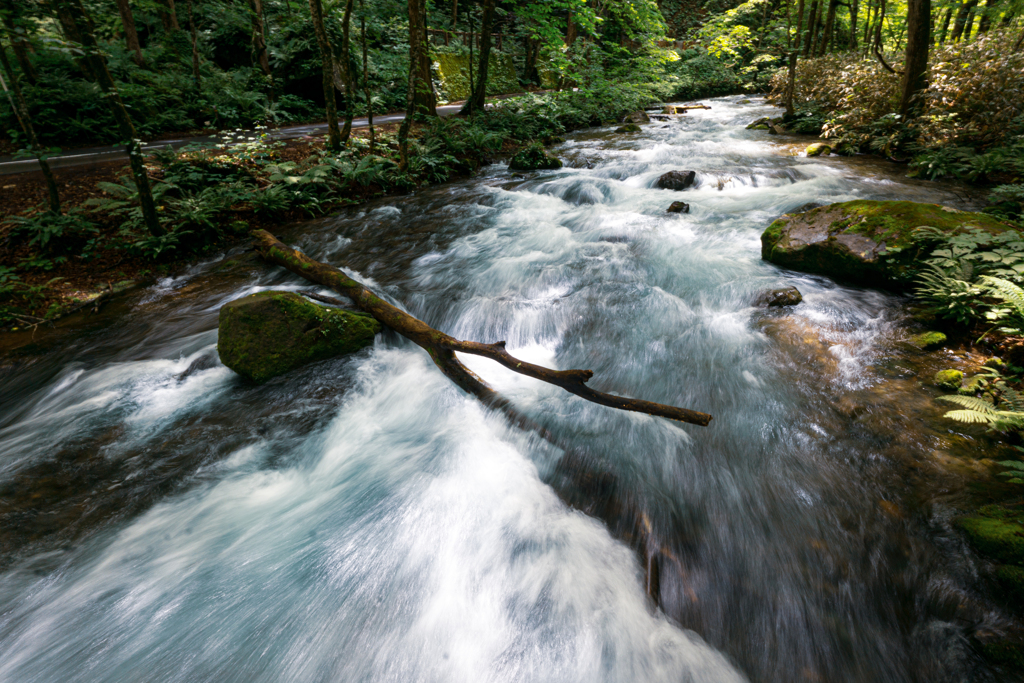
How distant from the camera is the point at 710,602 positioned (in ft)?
8.08

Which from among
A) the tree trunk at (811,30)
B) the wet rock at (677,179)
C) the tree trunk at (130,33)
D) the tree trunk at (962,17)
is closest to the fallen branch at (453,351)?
the wet rock at (677,179)

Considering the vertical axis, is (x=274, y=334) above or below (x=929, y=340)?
above

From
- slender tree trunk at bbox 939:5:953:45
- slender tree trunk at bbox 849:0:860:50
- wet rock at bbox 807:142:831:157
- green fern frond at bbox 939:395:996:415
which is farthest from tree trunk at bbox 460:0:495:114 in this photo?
slender tree trunk at bbox 939:5:953:45

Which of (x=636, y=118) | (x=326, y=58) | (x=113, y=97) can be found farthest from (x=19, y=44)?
(x=636, y=118)

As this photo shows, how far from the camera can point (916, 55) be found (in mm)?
8984

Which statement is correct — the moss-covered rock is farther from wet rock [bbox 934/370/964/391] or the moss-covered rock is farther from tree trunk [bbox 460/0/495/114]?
tree trunk [bbox 460/0/495/114]

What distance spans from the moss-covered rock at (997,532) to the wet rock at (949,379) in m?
1.32

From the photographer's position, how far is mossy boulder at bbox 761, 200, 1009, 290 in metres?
4.52

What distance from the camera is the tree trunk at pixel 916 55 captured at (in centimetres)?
877

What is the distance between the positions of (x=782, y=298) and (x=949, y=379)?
5.38ft

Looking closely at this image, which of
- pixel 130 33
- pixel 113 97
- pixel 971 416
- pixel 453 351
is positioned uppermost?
pixel 130 33

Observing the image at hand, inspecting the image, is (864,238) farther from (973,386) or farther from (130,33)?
(130,33)

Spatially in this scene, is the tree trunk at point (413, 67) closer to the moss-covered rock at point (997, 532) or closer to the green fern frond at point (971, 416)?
the green fern frond at point (971, 416)

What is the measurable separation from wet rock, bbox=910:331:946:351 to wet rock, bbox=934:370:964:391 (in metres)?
0.44
